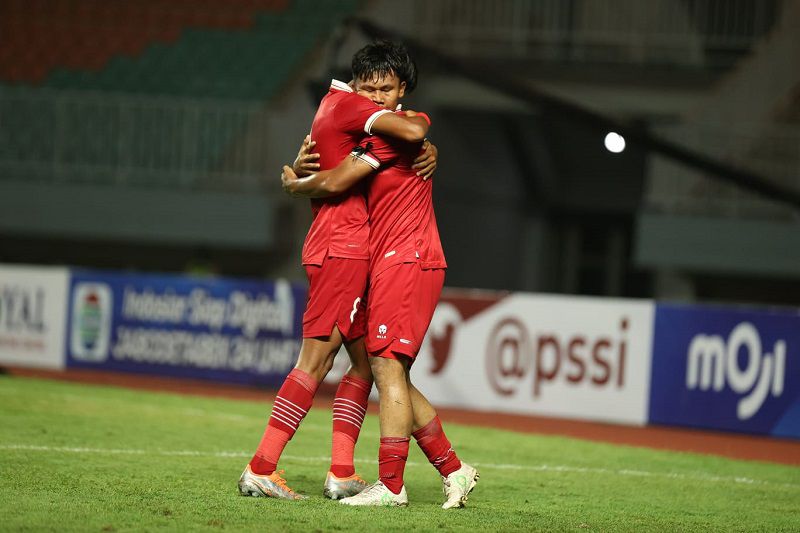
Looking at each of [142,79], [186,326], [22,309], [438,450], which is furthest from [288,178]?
[142,79]

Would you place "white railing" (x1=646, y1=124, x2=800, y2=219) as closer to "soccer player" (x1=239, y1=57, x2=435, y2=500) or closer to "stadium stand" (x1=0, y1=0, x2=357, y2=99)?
"stadium stand" (x1=0, y1=0, x2=357, y2=99)

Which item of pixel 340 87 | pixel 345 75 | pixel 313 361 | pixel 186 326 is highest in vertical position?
pixel 345 75

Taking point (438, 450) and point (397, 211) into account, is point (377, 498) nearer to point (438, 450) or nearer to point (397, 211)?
point (438, 450)

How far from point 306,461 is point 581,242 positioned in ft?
61.4

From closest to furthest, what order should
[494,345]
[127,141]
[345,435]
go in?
[345,435], [494,345], [127,141]

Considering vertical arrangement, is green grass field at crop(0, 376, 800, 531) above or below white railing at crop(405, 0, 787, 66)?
below

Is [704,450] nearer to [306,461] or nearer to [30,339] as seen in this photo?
[306,461]

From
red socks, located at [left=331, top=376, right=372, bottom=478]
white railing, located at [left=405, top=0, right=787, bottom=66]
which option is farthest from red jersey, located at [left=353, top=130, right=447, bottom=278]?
white railing, located at [left=405, top=0, right=787, bottom=66]

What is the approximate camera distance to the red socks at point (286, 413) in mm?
5883

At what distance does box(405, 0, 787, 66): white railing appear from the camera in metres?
19.2

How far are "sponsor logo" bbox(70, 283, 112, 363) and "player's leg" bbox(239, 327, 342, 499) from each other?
9.49m

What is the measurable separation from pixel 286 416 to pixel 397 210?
108cm

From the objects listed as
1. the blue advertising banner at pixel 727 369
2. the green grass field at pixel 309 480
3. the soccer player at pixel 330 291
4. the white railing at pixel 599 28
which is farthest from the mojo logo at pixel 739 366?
the white railing at pixel 599 28

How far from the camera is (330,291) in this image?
5914mm
